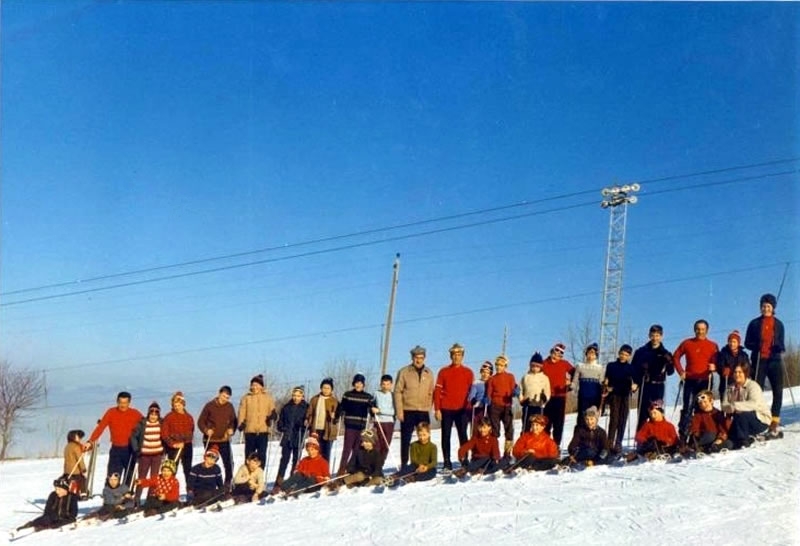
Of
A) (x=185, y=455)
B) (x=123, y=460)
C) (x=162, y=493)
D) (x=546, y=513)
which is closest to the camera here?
(x=546, y=513)

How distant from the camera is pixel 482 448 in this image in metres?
11.3

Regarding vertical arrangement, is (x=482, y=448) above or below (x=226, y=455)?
above

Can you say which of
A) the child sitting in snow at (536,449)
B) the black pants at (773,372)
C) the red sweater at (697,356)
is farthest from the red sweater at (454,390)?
the black pants at (773,372)

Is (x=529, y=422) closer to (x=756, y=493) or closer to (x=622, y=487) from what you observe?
(x=622, y=487)

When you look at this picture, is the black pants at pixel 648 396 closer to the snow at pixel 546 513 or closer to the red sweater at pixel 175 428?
the snow at pixel 546 513

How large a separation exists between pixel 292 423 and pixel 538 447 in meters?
3.42

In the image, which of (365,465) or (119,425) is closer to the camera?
(365,465)

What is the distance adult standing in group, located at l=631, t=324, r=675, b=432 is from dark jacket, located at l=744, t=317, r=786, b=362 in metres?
1.14

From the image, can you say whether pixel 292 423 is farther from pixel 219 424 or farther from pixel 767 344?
pixel 767 344

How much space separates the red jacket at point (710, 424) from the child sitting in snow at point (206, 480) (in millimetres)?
5974

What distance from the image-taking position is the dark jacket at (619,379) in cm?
1155

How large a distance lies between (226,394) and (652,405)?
5677 mm

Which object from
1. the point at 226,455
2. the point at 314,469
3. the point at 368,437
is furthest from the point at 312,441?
the point at 226,455

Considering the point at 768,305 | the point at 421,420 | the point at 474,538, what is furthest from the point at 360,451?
the point at 768,305
